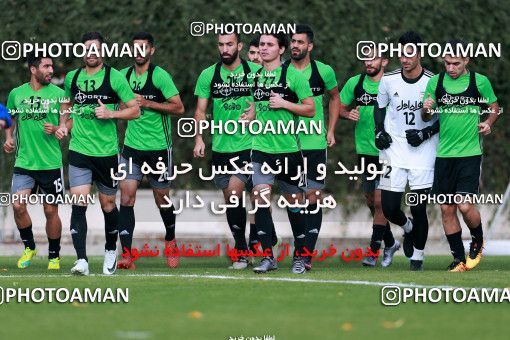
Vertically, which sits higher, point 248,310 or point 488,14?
point 488,14

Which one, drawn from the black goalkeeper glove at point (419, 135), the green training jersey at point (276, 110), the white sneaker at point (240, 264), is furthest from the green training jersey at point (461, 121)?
the white sneaker at point (240, 264)

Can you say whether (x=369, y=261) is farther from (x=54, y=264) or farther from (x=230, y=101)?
(x=54, y=264)

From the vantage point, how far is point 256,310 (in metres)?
11.6

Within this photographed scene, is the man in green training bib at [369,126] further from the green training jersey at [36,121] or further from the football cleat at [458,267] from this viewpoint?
the green training jersey at [36,121]

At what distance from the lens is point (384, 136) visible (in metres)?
16.5

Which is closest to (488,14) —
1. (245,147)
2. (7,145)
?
(245,147)

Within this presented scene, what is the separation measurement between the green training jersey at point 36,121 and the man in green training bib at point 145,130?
793mm

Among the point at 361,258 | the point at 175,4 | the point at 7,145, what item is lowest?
the point at 361,258

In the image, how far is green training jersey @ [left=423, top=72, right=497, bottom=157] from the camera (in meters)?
15.9

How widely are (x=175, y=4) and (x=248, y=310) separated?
13.2 meters

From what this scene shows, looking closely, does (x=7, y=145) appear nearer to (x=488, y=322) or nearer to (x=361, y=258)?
(x=361, y=258)

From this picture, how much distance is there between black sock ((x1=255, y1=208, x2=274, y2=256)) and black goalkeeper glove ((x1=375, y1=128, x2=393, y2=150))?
1546 millimetres

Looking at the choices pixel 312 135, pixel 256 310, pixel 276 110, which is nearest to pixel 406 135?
pixel 312 135

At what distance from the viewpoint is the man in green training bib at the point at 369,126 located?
59.2ft
